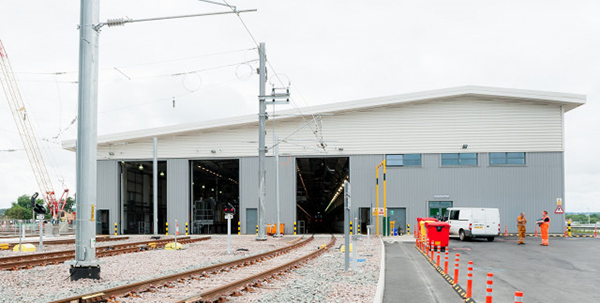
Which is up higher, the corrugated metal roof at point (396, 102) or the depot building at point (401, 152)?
the corrugated metal roof at point (396, 102)

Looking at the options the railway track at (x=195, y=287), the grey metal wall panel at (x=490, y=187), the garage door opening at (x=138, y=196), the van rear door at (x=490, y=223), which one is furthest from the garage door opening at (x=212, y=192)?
the railway track at (x=195, y=287)

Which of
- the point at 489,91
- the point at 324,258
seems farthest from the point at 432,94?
the point at 324,258

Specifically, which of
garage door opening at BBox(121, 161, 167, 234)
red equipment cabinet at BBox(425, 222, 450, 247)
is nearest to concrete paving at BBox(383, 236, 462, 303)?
red equipment cabinet at BBox(425, 222, 450, 247)

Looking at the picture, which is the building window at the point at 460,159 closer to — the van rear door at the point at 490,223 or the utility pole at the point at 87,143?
the van rear door at the point at 490,223

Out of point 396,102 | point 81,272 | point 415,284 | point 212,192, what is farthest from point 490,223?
point 212,192

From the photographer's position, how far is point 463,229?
2992cm

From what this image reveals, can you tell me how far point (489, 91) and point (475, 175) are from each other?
19.6 ft

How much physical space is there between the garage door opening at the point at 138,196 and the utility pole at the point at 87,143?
3152 centimetres

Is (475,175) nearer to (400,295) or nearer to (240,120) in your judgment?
(240,120)

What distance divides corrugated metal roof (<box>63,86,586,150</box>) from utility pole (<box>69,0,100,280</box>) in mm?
23885

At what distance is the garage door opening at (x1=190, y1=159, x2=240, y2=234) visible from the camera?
47.7 m

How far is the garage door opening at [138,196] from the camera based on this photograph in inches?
1847

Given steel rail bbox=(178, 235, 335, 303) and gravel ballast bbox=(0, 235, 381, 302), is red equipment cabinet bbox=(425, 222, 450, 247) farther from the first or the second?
steel rail bbox=(178, 235, 335, 303)

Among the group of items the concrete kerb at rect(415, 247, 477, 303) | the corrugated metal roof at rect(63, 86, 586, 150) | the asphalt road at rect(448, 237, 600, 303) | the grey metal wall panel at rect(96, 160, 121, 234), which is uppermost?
Answer: the corrugated metal roof at rect(63, 86, 586, 150)
